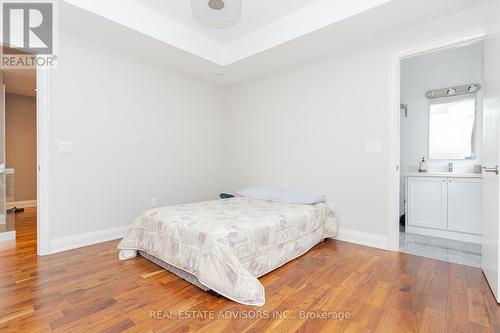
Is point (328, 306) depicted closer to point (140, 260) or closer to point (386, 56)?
point (140, 260)

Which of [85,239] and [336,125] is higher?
[336,125]

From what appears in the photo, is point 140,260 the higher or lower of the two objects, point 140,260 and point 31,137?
the lower

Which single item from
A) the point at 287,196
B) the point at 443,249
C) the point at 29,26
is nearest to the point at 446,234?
the point at 443,249

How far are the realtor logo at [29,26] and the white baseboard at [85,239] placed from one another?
195cm

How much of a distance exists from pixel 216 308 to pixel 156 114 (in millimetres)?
2715

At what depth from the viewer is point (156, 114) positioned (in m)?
3.54

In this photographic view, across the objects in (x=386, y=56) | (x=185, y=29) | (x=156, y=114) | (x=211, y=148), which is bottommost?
(x=211, y=148)

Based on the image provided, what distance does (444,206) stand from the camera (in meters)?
3.20

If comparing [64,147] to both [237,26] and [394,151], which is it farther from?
[394,151]

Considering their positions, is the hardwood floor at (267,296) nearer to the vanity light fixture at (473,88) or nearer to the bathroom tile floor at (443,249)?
the bathroom tile floor at (443,249)

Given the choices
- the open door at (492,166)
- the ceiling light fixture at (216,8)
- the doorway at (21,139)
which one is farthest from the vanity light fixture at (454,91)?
the doorway at (21,139)

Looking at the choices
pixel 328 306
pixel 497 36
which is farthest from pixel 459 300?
pixel 497 36

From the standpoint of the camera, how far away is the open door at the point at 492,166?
172 centimetres

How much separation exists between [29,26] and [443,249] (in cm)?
491
